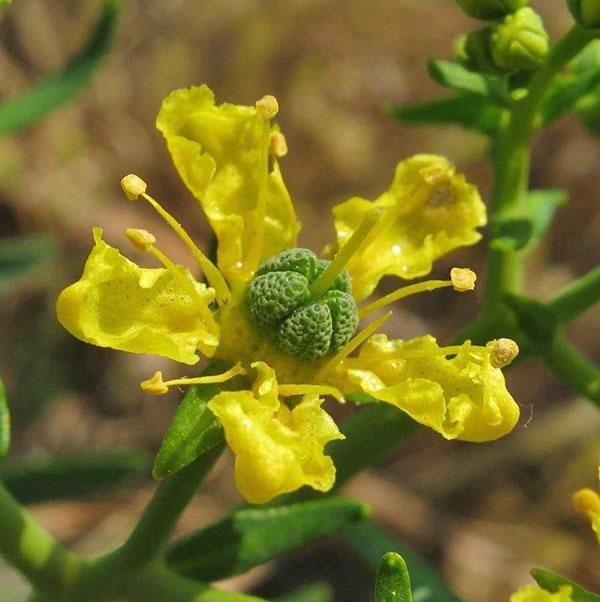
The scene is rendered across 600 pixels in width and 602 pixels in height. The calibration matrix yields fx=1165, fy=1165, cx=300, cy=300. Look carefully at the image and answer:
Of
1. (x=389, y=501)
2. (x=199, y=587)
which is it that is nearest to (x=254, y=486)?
(x=199, y=587)

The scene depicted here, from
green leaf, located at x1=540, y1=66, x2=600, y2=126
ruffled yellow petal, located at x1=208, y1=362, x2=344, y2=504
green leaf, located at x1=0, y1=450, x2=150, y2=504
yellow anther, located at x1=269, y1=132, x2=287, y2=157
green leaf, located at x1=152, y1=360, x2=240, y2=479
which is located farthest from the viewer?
green leaf, located at x1=0, y1=450, x2=150, y2=504

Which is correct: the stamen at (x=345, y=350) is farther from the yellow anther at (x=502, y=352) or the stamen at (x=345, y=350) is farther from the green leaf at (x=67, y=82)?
the green leaf at (x=67, y=82)

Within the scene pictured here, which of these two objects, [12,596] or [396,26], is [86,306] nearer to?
[12,596]

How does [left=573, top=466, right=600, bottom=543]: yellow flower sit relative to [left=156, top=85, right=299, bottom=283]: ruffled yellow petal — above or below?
below

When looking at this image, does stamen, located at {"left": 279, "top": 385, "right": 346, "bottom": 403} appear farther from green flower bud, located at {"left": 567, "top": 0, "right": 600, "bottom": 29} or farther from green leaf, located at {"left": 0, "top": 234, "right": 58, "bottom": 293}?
green leaf, located at {"left": 0, "top": 234, "right": 58, "bottom": 293}

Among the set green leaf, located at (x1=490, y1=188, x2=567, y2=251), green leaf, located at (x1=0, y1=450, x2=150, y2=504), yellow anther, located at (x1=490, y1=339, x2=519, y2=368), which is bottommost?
green leaf, located at (x1=0, y1=450, x2=150, y2=504)

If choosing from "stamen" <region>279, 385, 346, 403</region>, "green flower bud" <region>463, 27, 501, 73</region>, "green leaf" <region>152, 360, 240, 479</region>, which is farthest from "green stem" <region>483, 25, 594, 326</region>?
"green leaf" <region>152, 360, 240, 479</region>

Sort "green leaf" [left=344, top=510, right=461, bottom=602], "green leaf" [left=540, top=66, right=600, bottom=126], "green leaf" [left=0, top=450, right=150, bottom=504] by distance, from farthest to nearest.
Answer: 1. "green leaf" [left=0, top=450, right=150, bottom=504]
2. "green leaf" [left=344, top=510, right=461, bottom=602]
3. "green leaf" [left=540, top=66, right=600, bottom=126]
